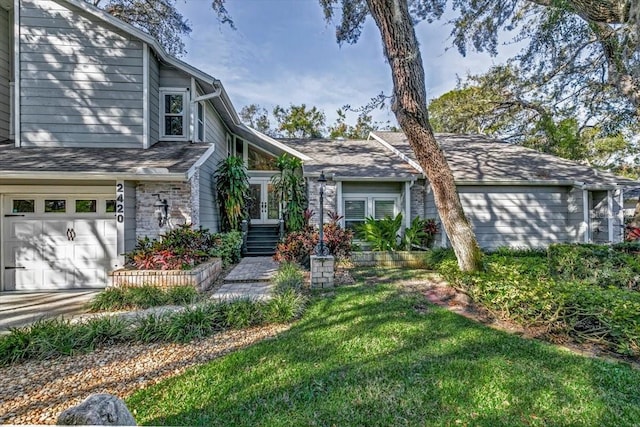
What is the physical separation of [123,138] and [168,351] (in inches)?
259

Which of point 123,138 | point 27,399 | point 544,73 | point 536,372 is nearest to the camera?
point 27,399

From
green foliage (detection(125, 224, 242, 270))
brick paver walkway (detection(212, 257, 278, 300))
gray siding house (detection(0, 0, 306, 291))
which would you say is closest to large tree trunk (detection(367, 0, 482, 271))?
brick paver walkway (detection(212, 257, 278, 300))

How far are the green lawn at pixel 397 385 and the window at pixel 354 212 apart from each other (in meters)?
6.50

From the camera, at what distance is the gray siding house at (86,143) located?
6.98m

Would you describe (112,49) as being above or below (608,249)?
above

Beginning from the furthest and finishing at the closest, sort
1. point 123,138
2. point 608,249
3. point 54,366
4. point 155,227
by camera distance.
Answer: point 123,138 → point 155,227 → point 608,249 → point 54,366

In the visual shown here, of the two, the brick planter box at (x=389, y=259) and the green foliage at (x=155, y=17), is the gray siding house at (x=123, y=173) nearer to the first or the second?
the brick planter box at (x=389, y=259)

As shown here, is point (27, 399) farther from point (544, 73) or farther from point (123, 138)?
point (544, 73)

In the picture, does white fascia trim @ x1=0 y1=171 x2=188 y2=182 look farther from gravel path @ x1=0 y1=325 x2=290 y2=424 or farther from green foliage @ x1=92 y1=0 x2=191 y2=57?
green foliage @ x1=92 y1=0 x2=191 y2=57

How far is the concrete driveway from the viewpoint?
16.8 feet

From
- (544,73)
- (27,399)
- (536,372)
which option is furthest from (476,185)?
(27,399)

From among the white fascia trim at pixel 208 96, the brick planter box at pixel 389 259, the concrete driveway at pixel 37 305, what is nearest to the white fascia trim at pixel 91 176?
the concrete driveway at pixel 37 305

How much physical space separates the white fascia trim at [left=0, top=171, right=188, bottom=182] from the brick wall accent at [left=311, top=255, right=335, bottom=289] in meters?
3.50

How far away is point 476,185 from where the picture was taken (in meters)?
10.4
